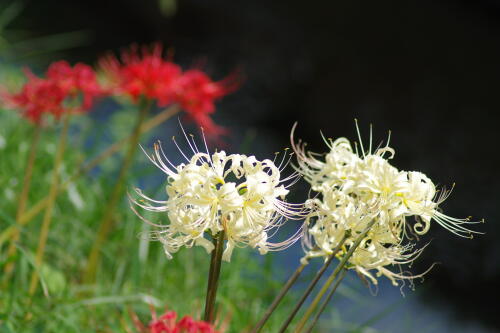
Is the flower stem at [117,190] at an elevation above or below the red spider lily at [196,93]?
below

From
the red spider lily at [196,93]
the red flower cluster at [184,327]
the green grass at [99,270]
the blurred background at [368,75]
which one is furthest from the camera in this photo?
the blurred background at [368,75]

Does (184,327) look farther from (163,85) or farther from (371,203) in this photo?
(163,85)

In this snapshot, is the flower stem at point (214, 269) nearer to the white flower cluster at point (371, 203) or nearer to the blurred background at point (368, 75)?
the white flower cluster at point (371, 203)

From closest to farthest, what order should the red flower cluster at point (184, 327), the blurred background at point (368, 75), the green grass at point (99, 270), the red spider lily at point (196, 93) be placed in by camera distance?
the red flower cluster at point (184, 327), the green grass at point (99, 270), the red spider lily at point (196, 93), the blurred background at point (368, 75)

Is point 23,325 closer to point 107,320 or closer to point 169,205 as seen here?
point 107,320

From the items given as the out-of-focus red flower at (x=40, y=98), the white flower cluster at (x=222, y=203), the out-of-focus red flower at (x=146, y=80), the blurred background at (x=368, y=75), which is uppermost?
the blurred background at (x=368, y=75)

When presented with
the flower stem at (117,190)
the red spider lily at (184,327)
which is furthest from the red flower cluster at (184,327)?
the flower stem at (117,190)

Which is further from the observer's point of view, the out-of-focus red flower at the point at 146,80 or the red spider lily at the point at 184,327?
the out-of-focus red flower at the point at 146,80
